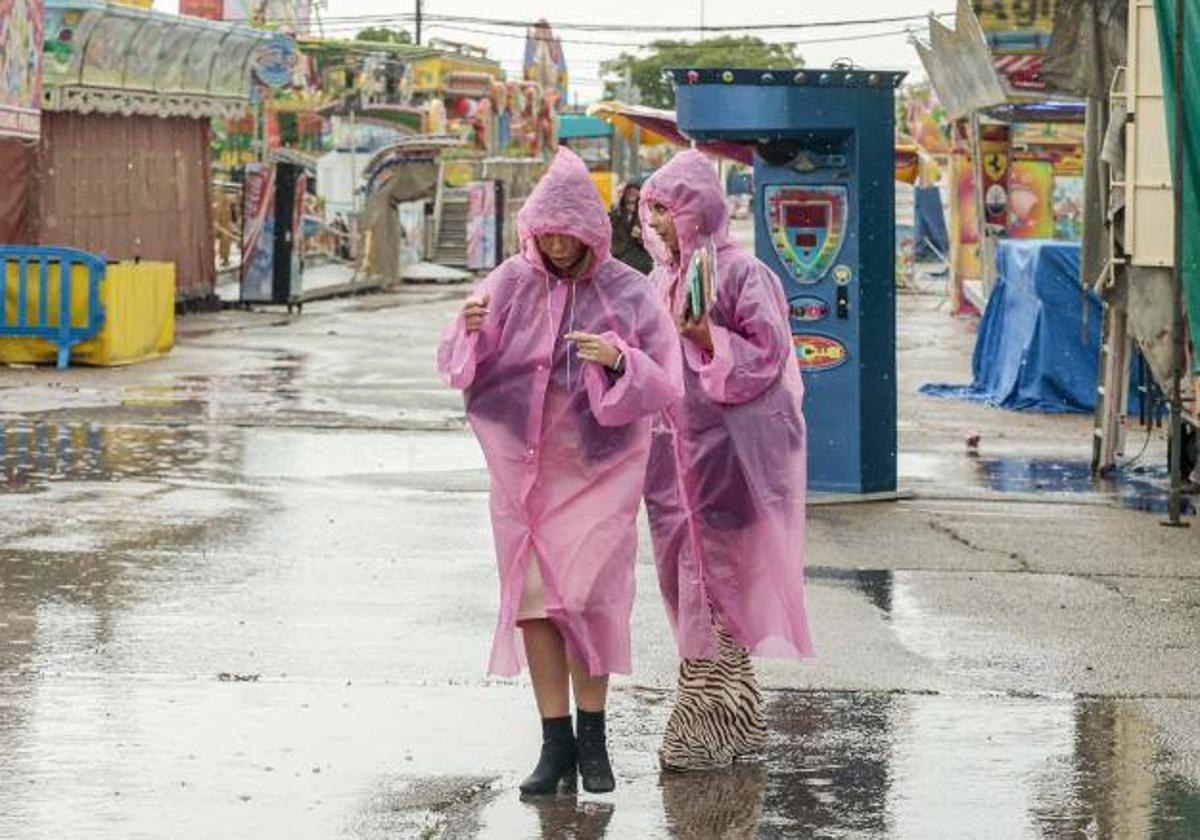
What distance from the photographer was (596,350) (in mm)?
6441

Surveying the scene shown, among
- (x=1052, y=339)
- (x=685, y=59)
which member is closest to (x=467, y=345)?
(x=1052, y=339)

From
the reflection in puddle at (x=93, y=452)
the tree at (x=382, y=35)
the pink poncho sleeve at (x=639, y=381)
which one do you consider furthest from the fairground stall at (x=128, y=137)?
the tree at (x=382, y=35)

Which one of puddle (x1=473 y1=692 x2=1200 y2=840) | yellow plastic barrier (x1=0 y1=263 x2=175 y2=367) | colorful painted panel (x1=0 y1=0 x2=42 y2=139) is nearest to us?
puddle (x1=473 y1=692 x2=1200 y2=840)

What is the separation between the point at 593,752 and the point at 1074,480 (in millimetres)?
8295

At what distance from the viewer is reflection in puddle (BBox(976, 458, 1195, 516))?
44.5 ft

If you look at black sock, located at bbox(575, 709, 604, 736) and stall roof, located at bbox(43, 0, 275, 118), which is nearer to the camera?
black sock, located at bbox(575, 709, 604, 736)

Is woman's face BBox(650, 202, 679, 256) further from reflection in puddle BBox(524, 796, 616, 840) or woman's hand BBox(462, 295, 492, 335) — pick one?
reflection in puddle BBox(524, 796, 616, 840)

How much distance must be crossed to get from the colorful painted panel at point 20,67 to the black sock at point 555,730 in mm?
15842

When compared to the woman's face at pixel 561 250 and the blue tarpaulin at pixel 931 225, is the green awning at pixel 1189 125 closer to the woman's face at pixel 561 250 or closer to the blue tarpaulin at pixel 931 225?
the woman's face at pixel 561 250

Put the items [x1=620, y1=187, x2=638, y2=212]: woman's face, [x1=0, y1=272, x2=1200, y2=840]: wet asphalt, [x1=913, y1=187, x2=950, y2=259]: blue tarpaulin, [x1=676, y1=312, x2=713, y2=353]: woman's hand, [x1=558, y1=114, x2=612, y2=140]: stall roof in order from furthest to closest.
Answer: [x1=558, y1=114, x2=612, y2=140]: stall roof
[x1=913, y1=187, x2=950, y2=259]: blue tarpaulin
[x1=620, y1=187, x2=638, y2=212]: woman's face
[x1=676, y1=312, x2=713, y2=353]: woman's hand
[x1=0, y1=272, x2=1200, y2=840]: wet asphalt

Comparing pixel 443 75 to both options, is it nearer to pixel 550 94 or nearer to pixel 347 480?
pixel 550 94

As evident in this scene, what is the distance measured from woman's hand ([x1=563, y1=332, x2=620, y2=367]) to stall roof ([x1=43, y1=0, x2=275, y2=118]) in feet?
67.4

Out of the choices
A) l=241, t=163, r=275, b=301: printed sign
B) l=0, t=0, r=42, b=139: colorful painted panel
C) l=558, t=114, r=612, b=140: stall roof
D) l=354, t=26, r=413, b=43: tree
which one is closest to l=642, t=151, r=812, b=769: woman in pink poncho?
l=0, t=0, r=42, b=139: colorful painted panel

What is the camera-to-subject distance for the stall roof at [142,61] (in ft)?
86.3
